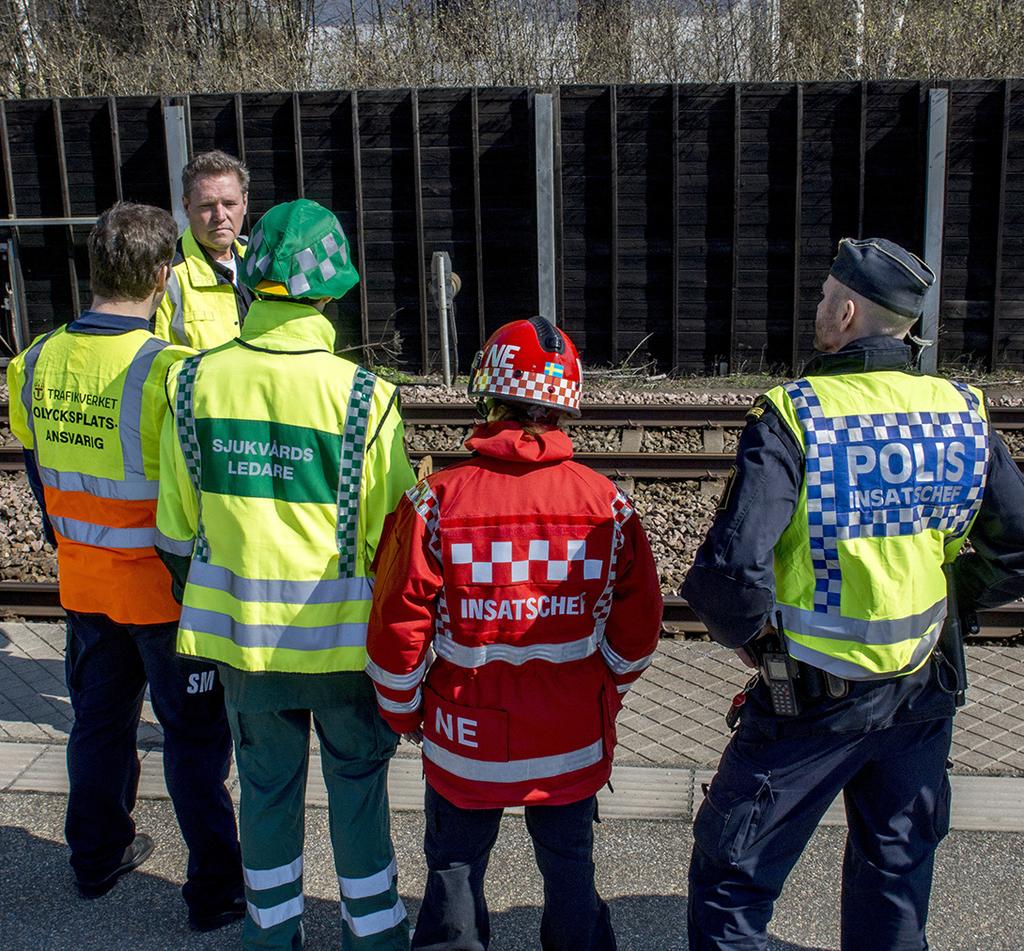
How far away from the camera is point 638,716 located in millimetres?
5047

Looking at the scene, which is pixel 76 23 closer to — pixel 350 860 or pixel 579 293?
pixel 579 293

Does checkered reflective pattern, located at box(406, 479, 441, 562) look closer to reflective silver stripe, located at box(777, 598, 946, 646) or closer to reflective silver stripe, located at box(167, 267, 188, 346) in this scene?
reflective silver stripe, located at box(777, 598, 946, 646)

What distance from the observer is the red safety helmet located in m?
2.79

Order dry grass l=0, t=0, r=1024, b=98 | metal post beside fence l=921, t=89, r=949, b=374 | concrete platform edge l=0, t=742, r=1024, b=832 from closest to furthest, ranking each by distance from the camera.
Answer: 1. concrete platform edge l=0, t=742, r=1024, b=832
2. metal post beside fence l=921, t=89, r=949, b=374
3. dry grass l=0, t=0, r=1024, b=98

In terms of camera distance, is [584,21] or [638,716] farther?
[584,21]

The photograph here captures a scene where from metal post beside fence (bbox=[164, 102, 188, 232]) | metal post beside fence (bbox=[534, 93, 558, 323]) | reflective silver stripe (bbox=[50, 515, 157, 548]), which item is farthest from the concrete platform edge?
metal post beside fence (bbox=[164, 102, 188, 232])

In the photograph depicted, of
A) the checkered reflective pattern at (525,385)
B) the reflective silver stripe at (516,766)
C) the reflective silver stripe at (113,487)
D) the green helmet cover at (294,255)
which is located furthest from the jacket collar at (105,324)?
the reflective silver stripe at (516,766)

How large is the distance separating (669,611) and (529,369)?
353cm

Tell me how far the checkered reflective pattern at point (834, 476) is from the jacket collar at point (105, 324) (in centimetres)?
200

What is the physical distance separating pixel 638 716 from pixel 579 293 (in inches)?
398

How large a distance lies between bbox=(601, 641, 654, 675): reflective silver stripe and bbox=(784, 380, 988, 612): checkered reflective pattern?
19.5 inches

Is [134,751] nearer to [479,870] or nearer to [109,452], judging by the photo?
[109,452]

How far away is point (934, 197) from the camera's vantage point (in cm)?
1393

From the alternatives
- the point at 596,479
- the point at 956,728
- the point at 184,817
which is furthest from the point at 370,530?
the point at 956,728
